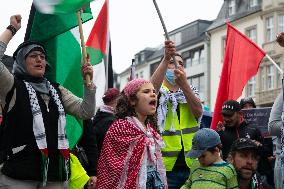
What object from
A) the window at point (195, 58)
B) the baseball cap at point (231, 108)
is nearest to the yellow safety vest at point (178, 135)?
the baseball cap at point (231, 108)

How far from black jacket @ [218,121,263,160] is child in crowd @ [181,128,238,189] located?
1.34 m

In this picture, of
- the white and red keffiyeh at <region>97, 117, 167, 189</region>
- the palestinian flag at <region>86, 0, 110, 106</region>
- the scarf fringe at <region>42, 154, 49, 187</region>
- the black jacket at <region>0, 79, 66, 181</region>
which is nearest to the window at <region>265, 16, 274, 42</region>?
the palestinian flag at <region>86, 0, 110, 106</region>

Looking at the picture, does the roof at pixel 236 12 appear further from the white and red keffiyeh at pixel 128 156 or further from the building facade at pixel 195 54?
the white and red keffiyeh at pixel 128 156

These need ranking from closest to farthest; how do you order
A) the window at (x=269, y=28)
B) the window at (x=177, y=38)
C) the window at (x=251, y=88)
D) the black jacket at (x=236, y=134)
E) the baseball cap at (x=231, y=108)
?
the black jacket at (x=236, y=134)
the baseball cap at (x=231, y=108)
the window at (x=269, y=28)
the window at (x=251, y=88)
the window at (x=177, y=38)

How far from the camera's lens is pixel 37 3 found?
4516 millimetres

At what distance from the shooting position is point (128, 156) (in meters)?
4.28

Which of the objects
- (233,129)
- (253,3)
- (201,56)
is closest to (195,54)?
(201,56)

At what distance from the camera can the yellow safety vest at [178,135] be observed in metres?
5.11

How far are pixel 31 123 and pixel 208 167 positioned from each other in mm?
Answer: 1665

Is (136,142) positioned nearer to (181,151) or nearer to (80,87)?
(181,151)

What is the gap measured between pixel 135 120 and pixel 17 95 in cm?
95

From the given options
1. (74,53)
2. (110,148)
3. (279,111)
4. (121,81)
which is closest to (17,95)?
(110,148)

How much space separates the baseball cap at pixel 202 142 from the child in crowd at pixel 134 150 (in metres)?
0.53

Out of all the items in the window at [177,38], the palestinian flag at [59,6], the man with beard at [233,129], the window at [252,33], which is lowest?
the man with beard at [233,129]
